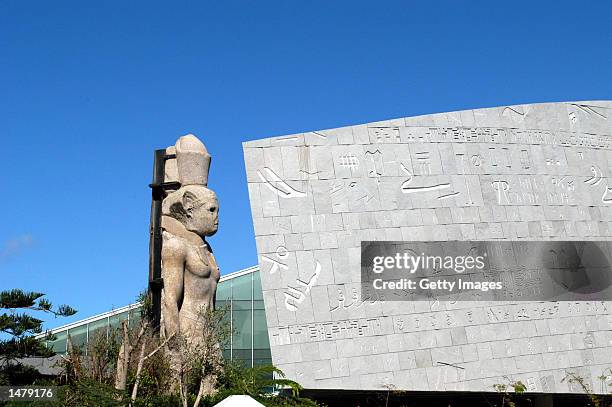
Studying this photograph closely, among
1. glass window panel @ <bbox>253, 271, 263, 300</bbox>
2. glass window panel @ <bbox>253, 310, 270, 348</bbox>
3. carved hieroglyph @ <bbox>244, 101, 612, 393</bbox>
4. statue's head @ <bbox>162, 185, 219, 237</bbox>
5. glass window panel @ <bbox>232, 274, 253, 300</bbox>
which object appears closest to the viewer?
statue's head @ <bbox>162, 185, 219, 237</bbox>

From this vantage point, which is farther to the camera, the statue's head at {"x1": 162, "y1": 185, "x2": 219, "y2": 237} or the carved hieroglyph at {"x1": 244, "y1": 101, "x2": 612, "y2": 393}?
the carved hieroglyph at {"x1": 244, "y1": 101, "x2": 612, "y2": 393}

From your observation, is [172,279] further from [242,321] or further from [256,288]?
[256,288]

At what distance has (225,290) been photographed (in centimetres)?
2925

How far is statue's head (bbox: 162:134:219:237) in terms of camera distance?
1461 centimetres

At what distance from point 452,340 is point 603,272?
15.8 ft

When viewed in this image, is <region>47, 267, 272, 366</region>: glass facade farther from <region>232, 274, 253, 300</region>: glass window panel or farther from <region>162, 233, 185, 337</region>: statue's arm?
<region>162, 233, 185, 337</region>: statue's arm

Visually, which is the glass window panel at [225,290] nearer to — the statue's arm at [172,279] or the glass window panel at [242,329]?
the glass window panel at [242,329]

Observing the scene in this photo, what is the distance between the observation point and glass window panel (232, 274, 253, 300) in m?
29.3

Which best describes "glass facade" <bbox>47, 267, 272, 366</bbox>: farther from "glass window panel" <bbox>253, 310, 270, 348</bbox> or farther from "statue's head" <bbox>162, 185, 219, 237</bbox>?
"statue's head" <bbox>162, 185, 219, 237</bbox>

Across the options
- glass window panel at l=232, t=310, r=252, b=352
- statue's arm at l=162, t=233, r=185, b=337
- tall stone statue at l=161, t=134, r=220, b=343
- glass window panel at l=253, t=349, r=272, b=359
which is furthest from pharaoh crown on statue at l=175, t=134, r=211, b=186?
glass window panel at l=253, t=349, r=272, b=359

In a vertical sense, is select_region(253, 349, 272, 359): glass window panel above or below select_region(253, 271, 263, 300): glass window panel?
below

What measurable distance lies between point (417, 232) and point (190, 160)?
10.1 meters

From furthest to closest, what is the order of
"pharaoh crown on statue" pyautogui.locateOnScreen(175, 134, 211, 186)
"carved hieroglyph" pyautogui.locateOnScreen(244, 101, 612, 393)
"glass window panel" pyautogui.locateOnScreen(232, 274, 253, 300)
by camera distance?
"glass window panel" pyautogui.locateOnScreen(232, 274, 253, 300)
"carved hieroglyph" pyautogui.locateOnScreen(244, 101, 612, 393)
"pharaoh crown on statue" pyautogui.locateOnScreen(175, 134, 211, 186)

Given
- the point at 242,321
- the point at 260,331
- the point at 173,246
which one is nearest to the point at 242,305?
the point at 242,321
